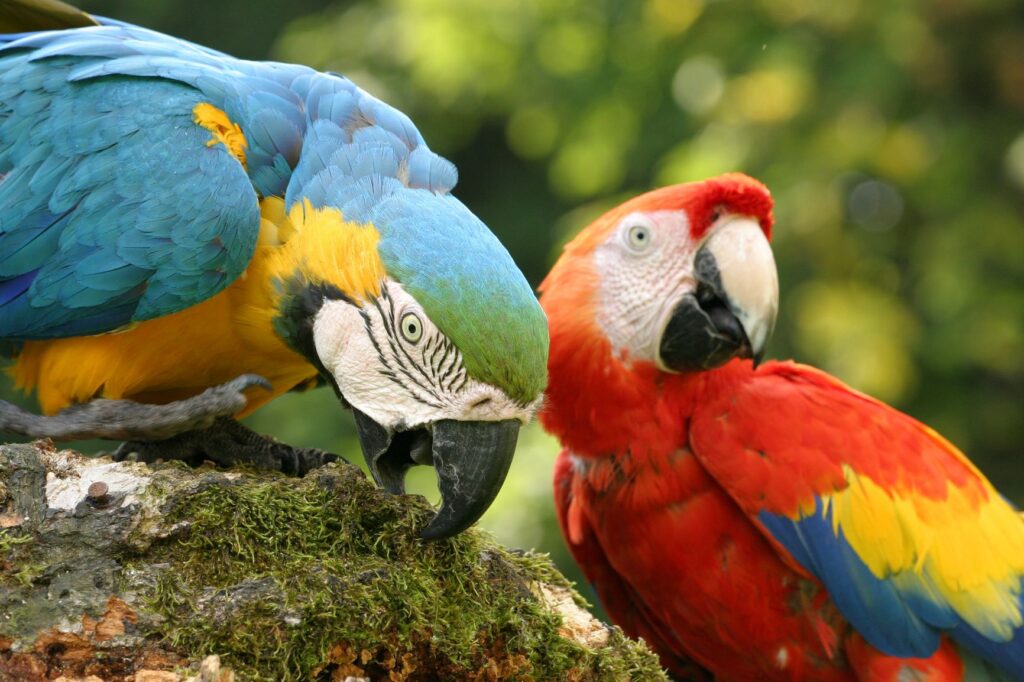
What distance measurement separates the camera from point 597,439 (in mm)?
3486

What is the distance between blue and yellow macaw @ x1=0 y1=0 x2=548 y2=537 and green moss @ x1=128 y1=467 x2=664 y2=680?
13 cm

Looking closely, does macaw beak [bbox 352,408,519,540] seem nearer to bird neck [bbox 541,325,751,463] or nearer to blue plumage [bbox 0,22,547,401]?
blue plumage [bbox 0,22,547,401]

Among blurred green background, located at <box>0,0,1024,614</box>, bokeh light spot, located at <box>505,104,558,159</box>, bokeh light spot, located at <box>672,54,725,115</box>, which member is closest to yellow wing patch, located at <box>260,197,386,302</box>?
blurred green background, located at <box>0,0,1024,614</box>

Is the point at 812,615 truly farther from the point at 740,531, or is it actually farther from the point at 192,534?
the point at 192,534

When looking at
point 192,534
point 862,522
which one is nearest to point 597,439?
point 862,522

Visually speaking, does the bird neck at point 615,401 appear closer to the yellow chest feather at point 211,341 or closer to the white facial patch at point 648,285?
the white facial patch at point 648,285

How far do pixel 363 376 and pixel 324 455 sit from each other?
50 cm

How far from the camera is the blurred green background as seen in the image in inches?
238

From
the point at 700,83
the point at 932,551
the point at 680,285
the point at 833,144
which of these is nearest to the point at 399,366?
the point at 680,285

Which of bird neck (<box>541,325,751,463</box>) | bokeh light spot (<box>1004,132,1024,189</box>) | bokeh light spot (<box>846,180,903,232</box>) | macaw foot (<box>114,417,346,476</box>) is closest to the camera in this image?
macaw foot (<box>114,417,346,476</box>)

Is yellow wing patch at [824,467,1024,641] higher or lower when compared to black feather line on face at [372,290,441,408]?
lower

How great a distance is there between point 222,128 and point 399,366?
85cm

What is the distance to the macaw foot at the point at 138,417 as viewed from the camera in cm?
289

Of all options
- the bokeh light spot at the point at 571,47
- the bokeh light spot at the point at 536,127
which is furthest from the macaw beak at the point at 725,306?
the bokeh light spot at the point at 536,127
